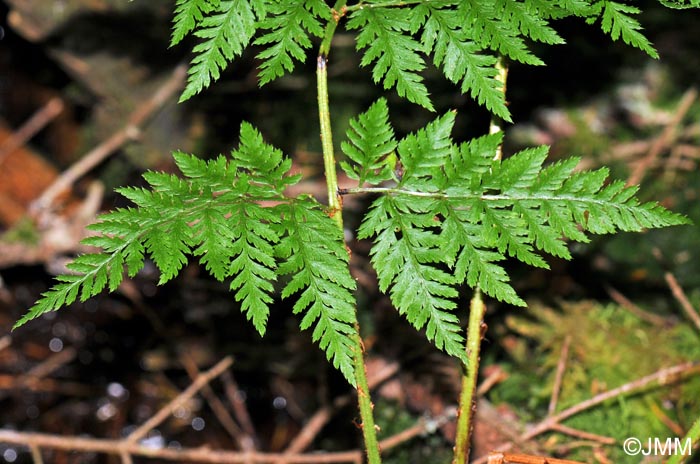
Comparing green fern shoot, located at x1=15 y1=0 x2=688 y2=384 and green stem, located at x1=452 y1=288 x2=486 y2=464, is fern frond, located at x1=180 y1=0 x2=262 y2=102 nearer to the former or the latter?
green fern shoot, located at x1=15 y1=0 x2=688 y2=384

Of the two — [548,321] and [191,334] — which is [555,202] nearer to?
[548,321]

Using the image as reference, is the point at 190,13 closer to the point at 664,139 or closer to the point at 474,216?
the point at 474,216

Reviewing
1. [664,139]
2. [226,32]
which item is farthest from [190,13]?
[664,139]

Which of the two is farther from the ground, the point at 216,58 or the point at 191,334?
the point at 216,58

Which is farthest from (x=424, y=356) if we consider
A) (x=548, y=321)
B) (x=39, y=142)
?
(x=39, y=142)

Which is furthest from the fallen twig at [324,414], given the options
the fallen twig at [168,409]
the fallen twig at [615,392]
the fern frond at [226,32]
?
the fern frond at [226,32]

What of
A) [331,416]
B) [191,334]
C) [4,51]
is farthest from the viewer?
[4,51]
